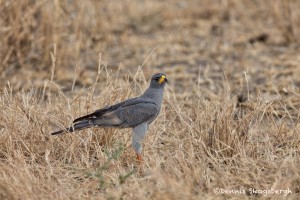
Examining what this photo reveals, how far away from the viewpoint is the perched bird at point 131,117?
4883 mm

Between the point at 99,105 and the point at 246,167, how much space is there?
4.61 feet

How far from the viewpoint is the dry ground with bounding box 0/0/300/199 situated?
4.51 m

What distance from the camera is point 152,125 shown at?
5.64m

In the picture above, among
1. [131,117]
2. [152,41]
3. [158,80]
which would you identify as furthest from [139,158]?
[152,41]

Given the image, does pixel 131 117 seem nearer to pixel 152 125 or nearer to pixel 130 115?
pixel 130 115

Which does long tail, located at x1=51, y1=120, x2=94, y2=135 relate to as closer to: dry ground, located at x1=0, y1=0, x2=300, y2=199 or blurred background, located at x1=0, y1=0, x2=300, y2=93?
dry ground, located at x1=0, y1=0, x2=300, y2=199

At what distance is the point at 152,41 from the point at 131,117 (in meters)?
5.27

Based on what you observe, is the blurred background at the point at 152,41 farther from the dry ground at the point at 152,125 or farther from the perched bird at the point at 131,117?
the perched bird at the point at 131,117

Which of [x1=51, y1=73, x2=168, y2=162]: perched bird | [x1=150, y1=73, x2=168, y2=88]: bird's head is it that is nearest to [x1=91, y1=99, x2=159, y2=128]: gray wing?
[x1=51, y1=73, x2=168, y2=162]: perched bird

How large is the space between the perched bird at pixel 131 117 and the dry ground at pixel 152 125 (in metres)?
0.15

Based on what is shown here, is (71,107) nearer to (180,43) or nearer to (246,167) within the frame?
(246,167)

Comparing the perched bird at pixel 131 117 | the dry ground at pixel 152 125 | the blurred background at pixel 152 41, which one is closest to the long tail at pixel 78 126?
the perched bird at pixel 131 117

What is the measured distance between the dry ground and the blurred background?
2 centimetres

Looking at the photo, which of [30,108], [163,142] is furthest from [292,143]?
[30,108]
